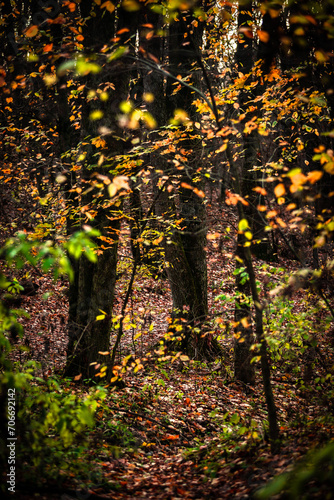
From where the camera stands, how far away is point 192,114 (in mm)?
8430

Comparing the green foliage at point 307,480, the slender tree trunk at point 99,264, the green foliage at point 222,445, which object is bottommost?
the green foliage at point 222,445

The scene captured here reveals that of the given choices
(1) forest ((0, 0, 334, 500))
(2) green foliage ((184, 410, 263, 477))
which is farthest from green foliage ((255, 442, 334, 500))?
(2) green foliage ((184, 410, 263, 477))

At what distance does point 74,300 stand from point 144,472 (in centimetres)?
418

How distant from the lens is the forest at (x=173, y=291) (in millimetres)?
3051

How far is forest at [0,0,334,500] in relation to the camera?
3051mm

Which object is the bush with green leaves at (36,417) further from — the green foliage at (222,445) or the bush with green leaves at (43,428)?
the green foliage at (222,445)

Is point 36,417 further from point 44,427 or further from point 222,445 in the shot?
point 222,445

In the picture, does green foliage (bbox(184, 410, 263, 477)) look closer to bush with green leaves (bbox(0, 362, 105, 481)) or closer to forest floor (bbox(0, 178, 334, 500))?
forest floor (bbox(0, 178, 334, 500))

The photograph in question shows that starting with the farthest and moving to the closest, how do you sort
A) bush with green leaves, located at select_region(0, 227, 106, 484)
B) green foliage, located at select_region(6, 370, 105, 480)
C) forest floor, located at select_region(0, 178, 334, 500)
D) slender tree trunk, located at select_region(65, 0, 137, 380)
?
slender tree trunk, located at select_region(65, 0, 137, 380), forest floor, located at select_region(0, 178, 334, 500), green foliage, located at select_region(6, 370, 105, 480), bush with green leaves, located at select_region(0, 227, 106, 484)

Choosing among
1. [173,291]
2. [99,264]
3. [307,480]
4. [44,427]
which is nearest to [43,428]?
[44,427]

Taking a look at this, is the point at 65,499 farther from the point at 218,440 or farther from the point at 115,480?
the point at 218,440

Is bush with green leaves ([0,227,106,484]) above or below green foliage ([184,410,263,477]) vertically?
above

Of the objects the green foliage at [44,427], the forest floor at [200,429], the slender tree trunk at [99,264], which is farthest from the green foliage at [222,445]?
the slender tree trunk at [99,264]

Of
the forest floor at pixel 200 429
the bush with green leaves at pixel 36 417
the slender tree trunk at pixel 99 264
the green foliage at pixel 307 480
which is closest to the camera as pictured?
the green foliage at pixel 307 480
